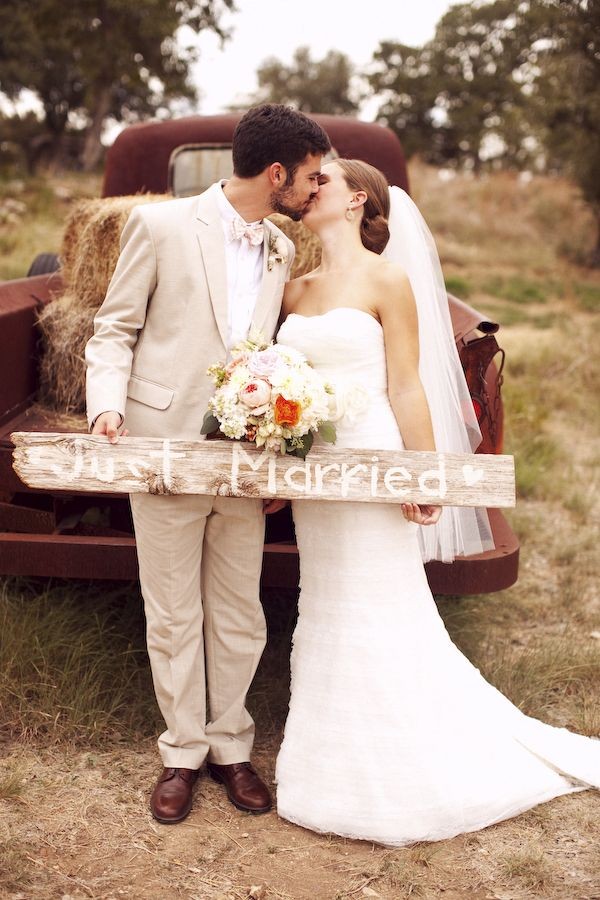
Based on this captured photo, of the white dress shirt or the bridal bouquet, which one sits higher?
the white dress shirt

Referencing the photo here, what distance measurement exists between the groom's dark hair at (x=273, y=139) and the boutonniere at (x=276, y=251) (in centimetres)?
20

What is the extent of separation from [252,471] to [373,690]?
756 mm

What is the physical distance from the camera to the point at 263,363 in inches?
89.8

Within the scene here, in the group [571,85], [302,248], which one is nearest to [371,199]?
[302,248]

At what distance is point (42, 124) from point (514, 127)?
15.9 m

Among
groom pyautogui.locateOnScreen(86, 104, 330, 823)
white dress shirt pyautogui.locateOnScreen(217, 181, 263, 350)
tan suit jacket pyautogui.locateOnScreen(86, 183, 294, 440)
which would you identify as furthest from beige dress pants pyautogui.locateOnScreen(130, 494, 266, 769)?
white dress shirt pyautogui.locateOnScreen(217, 181, 263, 350)

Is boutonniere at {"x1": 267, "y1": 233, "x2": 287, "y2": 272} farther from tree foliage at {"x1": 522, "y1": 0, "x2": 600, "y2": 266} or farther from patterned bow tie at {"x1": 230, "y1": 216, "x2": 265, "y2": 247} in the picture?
tree foliage at {"x1": 522, "y1": 0, "x2": 600, "y2": 266}

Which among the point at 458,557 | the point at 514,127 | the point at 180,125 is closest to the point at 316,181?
the point at 458,557

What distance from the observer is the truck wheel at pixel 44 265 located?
188 inches

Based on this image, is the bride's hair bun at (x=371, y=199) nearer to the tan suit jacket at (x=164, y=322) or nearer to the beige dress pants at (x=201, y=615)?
the tan suit jacket at (x=164, y=322)

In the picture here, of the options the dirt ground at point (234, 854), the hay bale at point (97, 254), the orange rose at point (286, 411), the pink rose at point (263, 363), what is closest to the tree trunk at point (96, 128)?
the hay bale at point (97, 254)

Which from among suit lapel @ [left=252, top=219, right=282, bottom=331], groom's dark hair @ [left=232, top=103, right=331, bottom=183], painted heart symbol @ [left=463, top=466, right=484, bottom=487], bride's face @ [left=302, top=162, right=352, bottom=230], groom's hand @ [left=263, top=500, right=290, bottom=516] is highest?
groom's dark hair @ [left=232, top=103, right=331, bottom=183]

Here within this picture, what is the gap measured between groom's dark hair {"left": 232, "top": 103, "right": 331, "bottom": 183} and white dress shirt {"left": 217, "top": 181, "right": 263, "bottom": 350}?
0.14 m

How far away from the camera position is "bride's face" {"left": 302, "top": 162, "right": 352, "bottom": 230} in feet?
8.63
